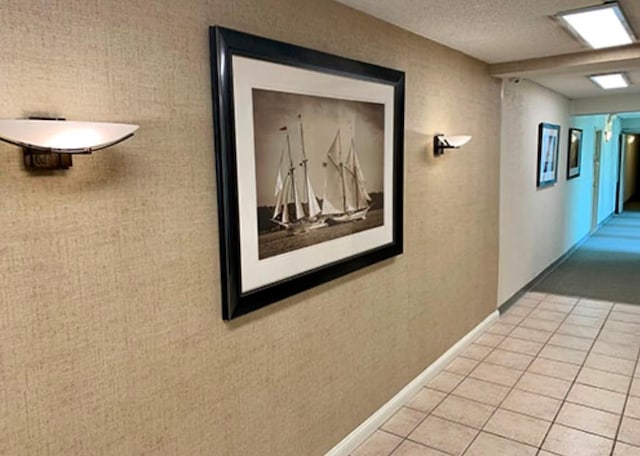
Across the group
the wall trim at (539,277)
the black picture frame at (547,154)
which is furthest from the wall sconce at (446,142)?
the black picture frame at (547,154)

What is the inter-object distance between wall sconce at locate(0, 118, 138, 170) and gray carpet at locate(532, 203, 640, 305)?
17.8ft

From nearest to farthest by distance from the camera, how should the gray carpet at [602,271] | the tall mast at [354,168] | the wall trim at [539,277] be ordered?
the tall mast at [354,168] < the wall trim at [539,277] < the gray carpet at [602,271]

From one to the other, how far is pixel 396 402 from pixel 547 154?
386cm

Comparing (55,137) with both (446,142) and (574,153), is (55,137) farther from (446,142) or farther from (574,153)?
(574,153)

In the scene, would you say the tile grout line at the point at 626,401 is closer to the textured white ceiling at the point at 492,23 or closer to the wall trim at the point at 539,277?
the wall trim at the point at 539,277

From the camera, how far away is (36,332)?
1.30 m

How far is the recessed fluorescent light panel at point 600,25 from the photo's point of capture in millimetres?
2459

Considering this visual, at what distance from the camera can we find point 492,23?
2.70 metres

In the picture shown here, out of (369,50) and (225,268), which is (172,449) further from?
(369,50)

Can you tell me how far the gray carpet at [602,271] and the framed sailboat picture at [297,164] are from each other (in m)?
3.82

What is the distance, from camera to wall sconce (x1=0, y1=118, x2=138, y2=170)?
1.13 metres

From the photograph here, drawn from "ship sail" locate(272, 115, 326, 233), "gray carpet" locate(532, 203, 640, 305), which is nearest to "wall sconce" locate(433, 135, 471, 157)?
"ship sail" locate(272, 115, 326, 233)

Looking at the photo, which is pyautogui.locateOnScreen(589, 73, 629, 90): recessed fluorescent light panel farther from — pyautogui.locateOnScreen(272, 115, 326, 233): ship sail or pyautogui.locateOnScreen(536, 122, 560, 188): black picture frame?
pyautogui.locateOnScreen(272, 115, 326, 233): ship sail

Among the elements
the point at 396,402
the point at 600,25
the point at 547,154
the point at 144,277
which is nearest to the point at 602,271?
the point at 547,154
